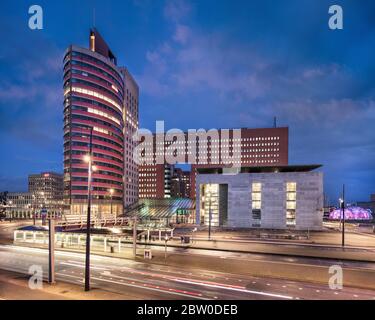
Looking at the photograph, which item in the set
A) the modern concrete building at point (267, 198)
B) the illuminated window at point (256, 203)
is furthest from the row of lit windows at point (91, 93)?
the illuminated window at point (256, 203)

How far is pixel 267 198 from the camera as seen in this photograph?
58219 mm

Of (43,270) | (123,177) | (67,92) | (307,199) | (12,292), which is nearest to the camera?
(12,292)

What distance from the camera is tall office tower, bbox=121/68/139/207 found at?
386ft

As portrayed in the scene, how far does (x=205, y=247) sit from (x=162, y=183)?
428 ft

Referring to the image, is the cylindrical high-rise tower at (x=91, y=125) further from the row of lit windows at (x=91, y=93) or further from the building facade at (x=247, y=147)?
the building facade at (x=247, y=147)

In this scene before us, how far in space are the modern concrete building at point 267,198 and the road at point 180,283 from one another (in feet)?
113

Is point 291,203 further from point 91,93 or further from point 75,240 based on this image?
point 91,93

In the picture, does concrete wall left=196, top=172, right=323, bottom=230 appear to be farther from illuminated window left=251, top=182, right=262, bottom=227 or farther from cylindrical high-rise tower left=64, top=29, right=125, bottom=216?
cylindrical high-rise tower left=64, top=29, right=125, bottom=216

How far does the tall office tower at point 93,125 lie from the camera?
9025 cm

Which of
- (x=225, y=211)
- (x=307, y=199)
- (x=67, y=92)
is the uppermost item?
(x=67, y=92)

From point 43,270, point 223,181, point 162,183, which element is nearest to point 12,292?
point 43,270

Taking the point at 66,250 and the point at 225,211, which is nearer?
the point at 66,250
